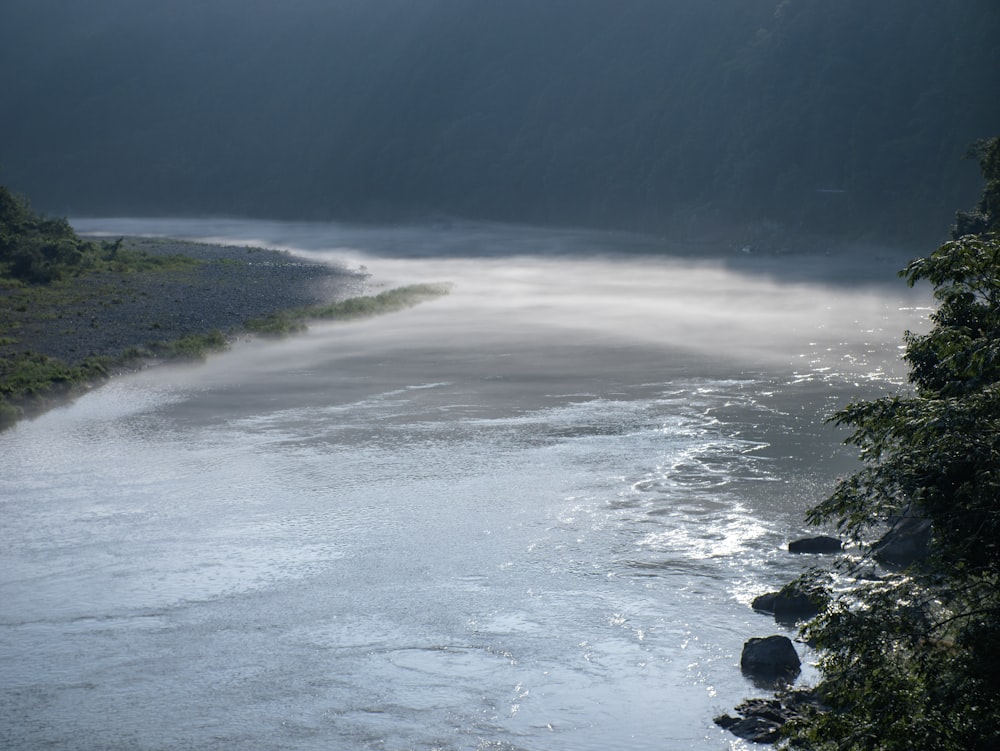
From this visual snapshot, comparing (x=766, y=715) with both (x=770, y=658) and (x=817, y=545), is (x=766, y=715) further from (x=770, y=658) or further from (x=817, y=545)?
(x=817, y=545)

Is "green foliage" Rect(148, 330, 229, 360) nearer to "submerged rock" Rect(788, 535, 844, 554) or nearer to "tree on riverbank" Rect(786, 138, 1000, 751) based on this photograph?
"submerged rock" Rect(788, 535, 844, 554)

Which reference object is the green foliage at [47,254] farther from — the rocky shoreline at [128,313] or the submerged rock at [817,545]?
the submerged rock at [817,545]

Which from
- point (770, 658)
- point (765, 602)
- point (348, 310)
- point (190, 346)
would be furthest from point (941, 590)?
point (348, 310)

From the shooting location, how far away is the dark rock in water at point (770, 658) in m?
12.0

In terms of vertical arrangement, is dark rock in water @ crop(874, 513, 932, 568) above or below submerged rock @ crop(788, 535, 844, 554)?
above

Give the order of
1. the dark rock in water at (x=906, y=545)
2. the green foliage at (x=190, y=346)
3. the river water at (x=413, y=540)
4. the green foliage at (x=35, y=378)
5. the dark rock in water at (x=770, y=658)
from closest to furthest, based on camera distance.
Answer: the river water at (x=413, y=540) → the dark rock in water at (x=770, y=658) → the dark rock in water at (x=906, y=545) → the green foliage at (x=35, y=378) → the green foliage at (x=190, y=346)

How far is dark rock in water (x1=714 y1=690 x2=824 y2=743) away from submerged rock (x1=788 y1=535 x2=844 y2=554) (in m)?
4.23

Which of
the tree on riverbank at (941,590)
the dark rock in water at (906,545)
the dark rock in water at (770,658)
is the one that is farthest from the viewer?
the dark rock in water at (906,545)

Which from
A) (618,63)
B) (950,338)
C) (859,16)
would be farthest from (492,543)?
(618,63)

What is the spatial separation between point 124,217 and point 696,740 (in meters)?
112

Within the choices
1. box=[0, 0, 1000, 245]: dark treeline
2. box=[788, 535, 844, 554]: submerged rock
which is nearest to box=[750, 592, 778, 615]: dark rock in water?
box=[788, 535, 844, 554]: submerged rock

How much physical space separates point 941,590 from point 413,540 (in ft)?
32.5

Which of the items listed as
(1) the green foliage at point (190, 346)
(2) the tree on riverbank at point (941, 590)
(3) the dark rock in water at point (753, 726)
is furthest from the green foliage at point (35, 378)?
(2) the tree on riverbank at point (941, 590)

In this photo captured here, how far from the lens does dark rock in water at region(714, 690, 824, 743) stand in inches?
430
